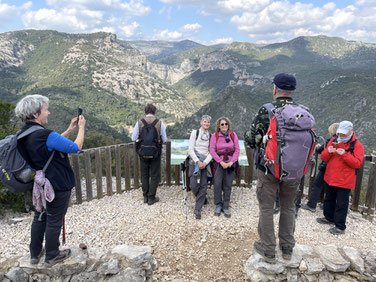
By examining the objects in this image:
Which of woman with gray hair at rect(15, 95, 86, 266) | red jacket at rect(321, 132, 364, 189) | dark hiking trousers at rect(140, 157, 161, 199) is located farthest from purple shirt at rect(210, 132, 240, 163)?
woman with gray hair at rect(15, 95, 86, 266)

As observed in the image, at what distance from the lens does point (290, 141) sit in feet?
8.63

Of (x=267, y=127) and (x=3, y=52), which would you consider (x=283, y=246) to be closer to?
(x=267, y=127)

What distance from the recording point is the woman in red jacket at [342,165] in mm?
4023

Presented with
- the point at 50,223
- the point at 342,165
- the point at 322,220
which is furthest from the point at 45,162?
the point at 322,220

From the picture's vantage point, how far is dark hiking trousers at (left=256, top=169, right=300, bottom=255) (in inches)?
113

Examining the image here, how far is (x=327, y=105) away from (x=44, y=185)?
70.6m

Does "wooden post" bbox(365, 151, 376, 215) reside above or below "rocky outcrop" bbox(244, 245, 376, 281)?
above

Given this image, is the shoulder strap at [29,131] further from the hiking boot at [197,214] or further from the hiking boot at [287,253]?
the hiking boot at [287,253]

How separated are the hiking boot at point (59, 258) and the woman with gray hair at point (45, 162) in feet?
0.04

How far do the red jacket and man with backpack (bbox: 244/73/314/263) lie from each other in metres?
1.77

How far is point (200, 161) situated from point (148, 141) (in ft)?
3.64

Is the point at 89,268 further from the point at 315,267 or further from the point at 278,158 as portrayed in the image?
the point at 315,267

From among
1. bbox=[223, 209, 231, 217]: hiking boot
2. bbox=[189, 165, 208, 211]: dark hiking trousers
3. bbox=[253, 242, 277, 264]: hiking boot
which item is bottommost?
bbox=[223, 209, 231, 217]: hiking boot

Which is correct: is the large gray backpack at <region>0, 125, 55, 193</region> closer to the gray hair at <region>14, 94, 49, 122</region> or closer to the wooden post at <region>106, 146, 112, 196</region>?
the gray hair at <region>14, 94, 49, 122</region>
